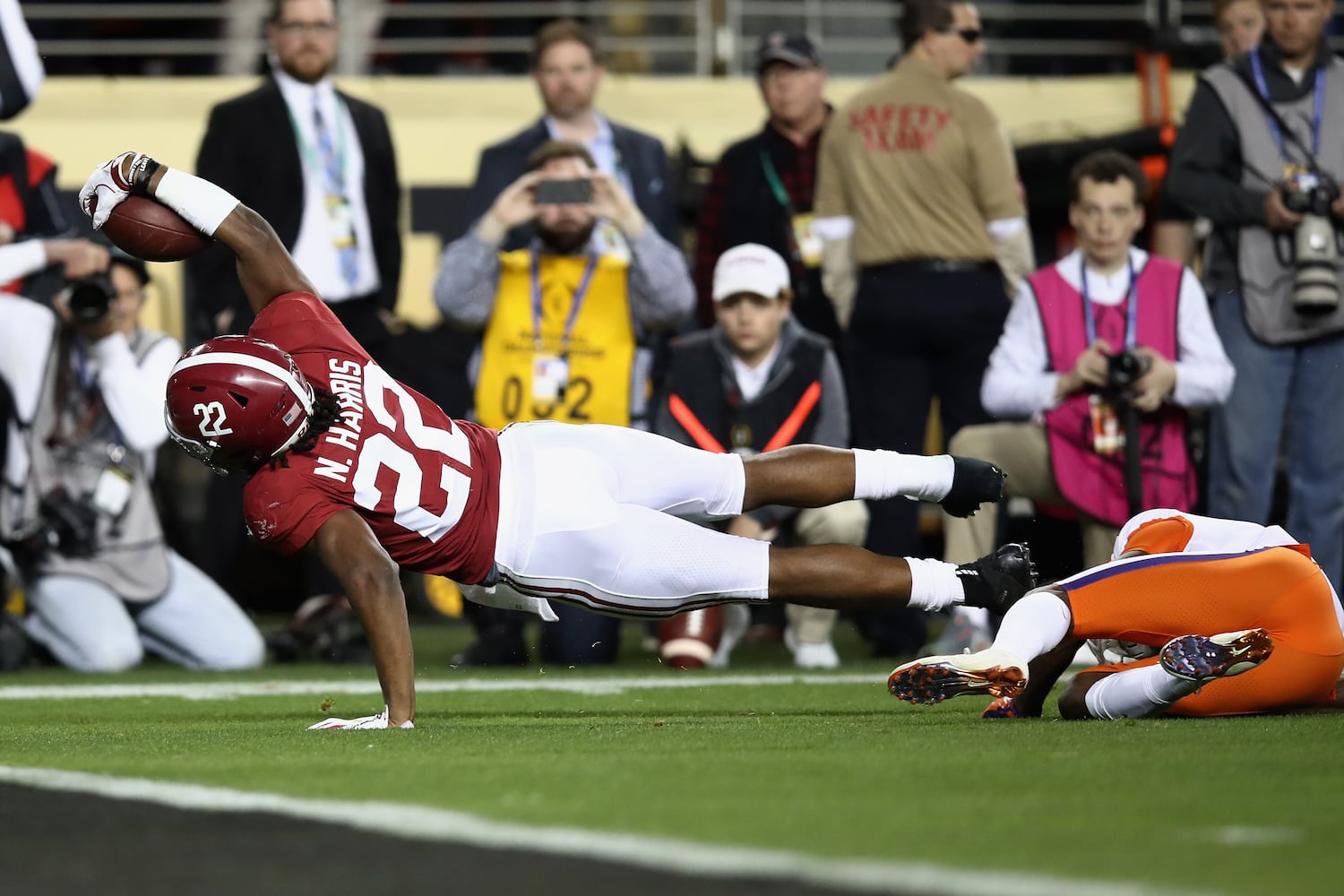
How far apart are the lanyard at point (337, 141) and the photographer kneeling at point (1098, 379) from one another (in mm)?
2833

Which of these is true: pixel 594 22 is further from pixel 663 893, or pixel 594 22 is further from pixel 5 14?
pixel 663 893

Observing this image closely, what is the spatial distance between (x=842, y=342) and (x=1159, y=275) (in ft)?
4.72

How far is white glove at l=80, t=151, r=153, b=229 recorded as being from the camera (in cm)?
562

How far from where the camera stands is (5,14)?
7.72 m

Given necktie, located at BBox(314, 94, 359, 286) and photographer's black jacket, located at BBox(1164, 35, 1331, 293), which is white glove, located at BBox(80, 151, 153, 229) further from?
photographer's black jacket, located at BBox(1164, 35, 1331, 293)

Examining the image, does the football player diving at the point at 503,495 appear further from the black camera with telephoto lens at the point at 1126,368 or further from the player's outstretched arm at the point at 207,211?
the black camera with telephoto lens at the point at 1126,368

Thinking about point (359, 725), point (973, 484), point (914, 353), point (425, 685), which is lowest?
point (425, 685)

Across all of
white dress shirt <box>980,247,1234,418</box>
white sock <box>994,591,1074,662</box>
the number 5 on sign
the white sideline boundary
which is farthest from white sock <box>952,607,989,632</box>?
the white sideline boundary

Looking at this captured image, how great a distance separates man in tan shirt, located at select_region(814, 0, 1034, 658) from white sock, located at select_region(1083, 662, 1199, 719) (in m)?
2.92

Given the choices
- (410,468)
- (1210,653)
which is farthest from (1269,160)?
(410,468)

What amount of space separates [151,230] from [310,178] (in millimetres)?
2761

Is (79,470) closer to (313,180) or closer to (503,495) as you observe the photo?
(313,180)

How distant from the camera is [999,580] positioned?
17.1 feet

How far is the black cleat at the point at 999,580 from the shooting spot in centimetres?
519
